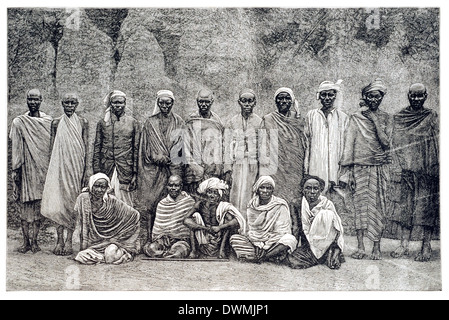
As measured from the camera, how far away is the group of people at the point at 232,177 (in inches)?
283

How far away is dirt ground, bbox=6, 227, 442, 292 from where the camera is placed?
7.11m

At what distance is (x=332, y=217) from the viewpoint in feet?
23.7

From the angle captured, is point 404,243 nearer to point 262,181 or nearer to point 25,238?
point 262,181

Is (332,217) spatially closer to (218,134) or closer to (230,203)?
(230,203)

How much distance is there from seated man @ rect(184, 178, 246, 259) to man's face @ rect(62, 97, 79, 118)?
1928 mm

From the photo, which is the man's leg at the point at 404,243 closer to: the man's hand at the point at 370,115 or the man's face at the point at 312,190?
the man's face at the point at 312,190

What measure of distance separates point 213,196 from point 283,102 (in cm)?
151

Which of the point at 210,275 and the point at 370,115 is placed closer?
the point at 210,275

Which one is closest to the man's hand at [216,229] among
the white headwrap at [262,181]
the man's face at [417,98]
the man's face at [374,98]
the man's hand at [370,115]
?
the white headwrap at [262,181]

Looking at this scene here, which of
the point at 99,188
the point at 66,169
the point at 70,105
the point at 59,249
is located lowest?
the point at 59,249

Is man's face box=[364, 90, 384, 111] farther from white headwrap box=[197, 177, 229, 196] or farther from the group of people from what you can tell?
white headwrap box=[197, 177, 229, 196]

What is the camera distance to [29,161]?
7.25m

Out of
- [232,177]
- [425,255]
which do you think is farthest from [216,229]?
[425,255]

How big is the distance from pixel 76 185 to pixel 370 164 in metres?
3.82
